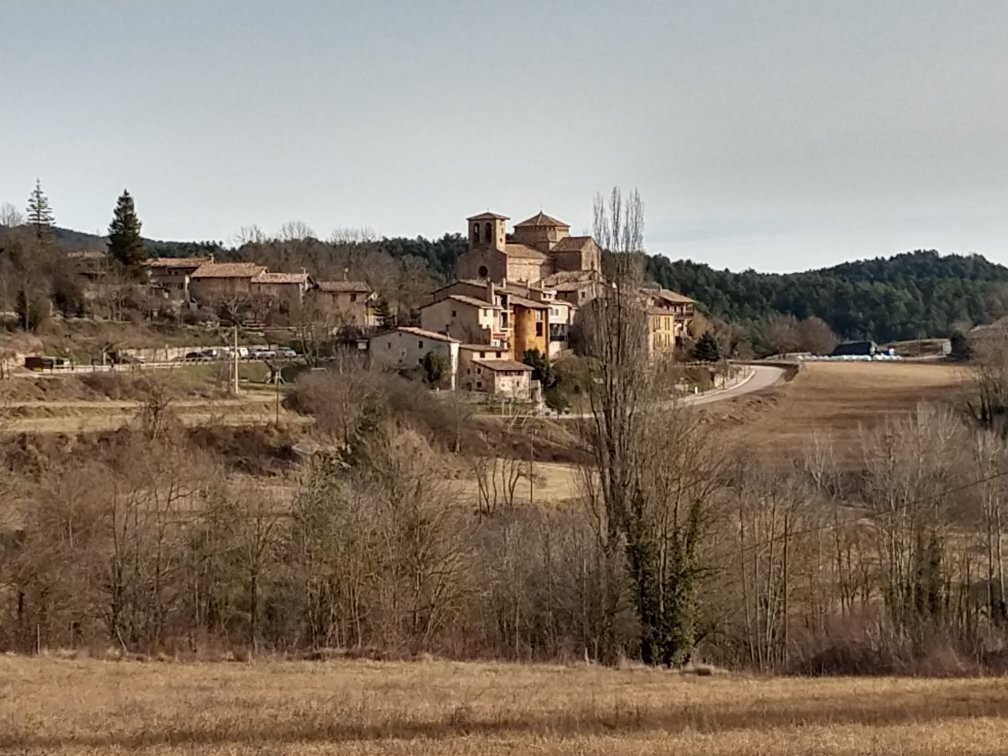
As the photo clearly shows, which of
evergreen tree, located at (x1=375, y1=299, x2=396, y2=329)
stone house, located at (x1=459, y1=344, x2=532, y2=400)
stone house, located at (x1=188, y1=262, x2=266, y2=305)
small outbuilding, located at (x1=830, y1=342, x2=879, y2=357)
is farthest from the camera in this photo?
small outbuilding, located at (x1=830, y1=342, x2=879, y2=357)

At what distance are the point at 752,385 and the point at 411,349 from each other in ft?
72.7

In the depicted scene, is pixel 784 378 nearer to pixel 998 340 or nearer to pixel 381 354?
pixel 998 340

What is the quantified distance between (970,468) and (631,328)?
1462 centimetres

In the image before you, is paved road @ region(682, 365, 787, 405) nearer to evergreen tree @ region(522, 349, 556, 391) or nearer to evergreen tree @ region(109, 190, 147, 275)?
evergreen tree @ region(522, 349, 556, 391)

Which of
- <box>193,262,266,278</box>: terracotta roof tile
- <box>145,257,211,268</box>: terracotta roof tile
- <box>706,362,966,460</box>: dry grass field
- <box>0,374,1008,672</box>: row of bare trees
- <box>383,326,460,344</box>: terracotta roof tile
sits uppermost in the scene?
<box>145,257,211,268</box>: terracotta roof tile

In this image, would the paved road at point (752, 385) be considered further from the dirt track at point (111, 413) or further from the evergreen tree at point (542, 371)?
the dirt track at point (111, 413)

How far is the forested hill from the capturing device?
108625 mm

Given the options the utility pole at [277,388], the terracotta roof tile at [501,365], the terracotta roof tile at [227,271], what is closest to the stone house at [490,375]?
the terracotta roof tile at [501,365]

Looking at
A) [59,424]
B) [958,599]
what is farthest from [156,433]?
[958,599]

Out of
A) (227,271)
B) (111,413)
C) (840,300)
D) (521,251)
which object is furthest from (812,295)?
(111,413)

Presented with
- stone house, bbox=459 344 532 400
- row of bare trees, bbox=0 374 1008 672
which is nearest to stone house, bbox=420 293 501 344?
stone house, bbox=459 344 532 400

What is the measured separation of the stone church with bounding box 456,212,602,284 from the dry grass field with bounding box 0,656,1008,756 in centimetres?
5215

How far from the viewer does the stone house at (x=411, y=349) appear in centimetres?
5222

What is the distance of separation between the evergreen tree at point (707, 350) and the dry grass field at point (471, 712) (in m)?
50.5
